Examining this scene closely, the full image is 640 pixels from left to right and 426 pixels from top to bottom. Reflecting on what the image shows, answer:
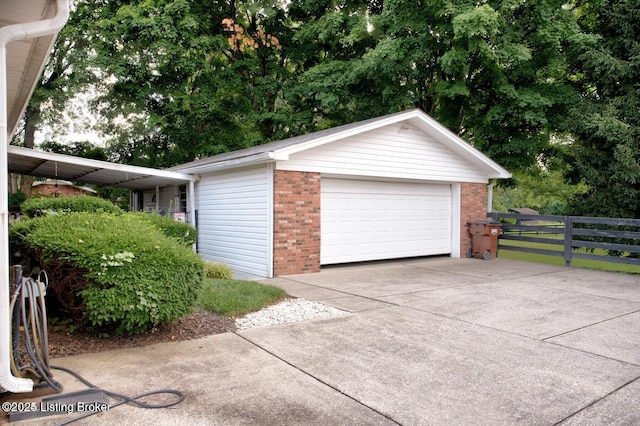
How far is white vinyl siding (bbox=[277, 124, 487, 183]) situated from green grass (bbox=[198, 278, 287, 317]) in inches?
116

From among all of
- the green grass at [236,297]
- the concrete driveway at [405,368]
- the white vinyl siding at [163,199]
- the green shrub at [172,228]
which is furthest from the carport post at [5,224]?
the white vinyl siding at [163,199]

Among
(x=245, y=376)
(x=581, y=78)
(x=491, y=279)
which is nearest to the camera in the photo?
(x=245, y=376)

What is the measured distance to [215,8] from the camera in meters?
19.7

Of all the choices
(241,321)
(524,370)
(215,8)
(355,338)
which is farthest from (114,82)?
(524,370)

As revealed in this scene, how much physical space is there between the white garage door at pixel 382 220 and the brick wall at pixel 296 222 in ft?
1.70

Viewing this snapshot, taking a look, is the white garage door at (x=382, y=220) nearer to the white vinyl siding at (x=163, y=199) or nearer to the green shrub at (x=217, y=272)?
the green shrub at (x=217, y=272)

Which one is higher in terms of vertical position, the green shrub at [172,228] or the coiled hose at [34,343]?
the green shrub at [172,228]

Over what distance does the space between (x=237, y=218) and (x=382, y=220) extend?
3764mm

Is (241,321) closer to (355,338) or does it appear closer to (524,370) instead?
(355,338)

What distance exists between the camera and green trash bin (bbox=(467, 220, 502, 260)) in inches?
493

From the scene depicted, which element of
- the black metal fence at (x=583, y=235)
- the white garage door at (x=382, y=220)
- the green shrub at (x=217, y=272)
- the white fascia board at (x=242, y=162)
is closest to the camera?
the green shrub at (x=217, y=272)

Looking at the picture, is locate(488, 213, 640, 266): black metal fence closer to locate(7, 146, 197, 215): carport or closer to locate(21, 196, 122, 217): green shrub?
locate(7, 146, 197, 215): carport

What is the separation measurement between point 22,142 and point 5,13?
22.5 meters

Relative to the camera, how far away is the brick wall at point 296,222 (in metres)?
9.30
